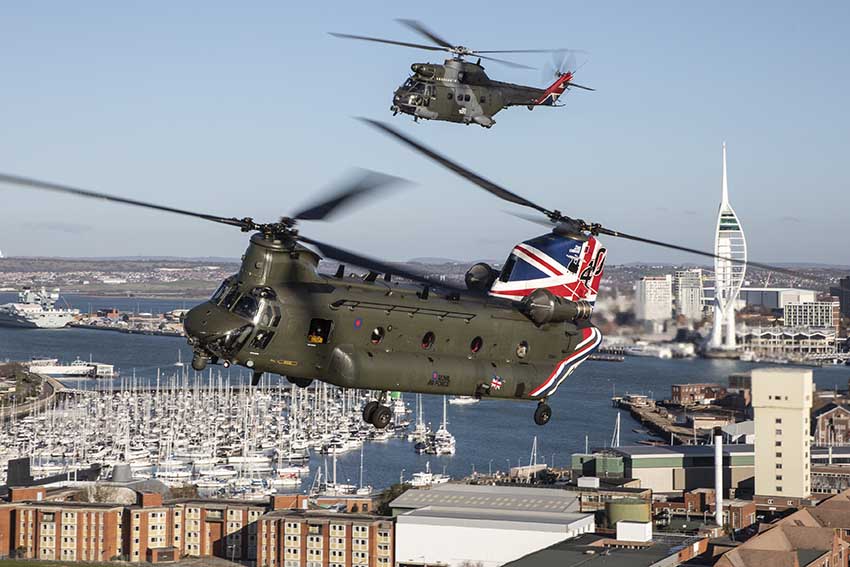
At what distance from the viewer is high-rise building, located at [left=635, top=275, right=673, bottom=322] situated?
73.4 feet

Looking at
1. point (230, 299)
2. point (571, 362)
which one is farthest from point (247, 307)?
point (571, 362)

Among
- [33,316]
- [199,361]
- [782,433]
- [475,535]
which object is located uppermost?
[33,316]

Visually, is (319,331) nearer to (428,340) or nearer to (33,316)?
(428,340)

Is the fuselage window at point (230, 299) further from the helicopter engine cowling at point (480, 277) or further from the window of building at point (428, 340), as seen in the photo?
the helicopter engine cowling at point (480, 277)

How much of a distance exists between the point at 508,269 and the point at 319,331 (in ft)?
12.2

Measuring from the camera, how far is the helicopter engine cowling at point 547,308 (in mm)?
20734

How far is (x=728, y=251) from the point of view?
108062mm

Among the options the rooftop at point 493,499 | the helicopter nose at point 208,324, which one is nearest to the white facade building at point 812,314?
the helicopter nose at point 208,324

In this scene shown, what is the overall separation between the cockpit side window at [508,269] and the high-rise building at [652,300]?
2201 mm

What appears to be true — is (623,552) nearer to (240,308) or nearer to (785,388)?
(785,388)

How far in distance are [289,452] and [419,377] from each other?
59689 mm

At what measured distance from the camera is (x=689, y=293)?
76.9 feet

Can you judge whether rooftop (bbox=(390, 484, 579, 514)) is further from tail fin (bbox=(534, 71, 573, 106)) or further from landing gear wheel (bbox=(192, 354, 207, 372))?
landing gear wheel (bbox=(192, 354, 207, 372))

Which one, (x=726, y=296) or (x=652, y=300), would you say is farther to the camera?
(x=726, y=296)
